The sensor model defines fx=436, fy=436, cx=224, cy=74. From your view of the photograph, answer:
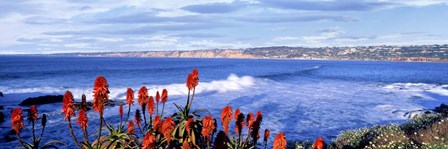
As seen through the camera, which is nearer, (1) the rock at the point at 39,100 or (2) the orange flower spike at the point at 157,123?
(2) the orange flower spike at the point at 157,123

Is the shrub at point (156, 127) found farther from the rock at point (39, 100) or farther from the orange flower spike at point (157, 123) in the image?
the rock at point (39, 100)

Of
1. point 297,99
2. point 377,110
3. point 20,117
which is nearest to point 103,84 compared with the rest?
point 20,117

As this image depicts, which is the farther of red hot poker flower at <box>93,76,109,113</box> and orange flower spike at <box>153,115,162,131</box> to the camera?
orange flower spike at <box>153,115,162,131</box>

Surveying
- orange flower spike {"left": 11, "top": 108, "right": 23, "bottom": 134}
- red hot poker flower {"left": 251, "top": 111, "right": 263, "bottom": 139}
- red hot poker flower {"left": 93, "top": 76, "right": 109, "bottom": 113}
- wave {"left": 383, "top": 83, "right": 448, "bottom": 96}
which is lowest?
wave {"left": 383, "top": 83, "right": 448, "bottom": 96}

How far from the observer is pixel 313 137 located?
22750 millimetres

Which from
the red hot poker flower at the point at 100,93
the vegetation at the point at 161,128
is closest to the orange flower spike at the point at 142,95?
the vegetation at the point at 161,128

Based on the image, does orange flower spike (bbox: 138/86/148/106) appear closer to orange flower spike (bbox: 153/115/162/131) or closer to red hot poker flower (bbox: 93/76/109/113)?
orange flower spike (bbox: 153/115/162/131)

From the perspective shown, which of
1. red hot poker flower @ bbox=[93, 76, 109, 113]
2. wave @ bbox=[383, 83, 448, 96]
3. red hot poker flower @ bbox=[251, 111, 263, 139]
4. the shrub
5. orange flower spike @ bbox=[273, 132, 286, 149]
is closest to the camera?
red hot poker flower @ bbox=[93, 76, 109, 113]

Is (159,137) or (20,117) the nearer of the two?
(20,117)

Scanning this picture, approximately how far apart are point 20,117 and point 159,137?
262 cm

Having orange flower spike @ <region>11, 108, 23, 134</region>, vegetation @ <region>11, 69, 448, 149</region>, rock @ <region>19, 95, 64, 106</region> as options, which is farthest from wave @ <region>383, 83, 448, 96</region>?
orange flower spike @ <region>11, 108, 23, 134</region>

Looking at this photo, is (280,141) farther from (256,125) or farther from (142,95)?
(142,95)

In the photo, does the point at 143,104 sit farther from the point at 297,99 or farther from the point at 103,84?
the point at 297,99

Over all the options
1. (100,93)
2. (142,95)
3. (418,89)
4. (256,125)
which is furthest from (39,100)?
(418,89)
